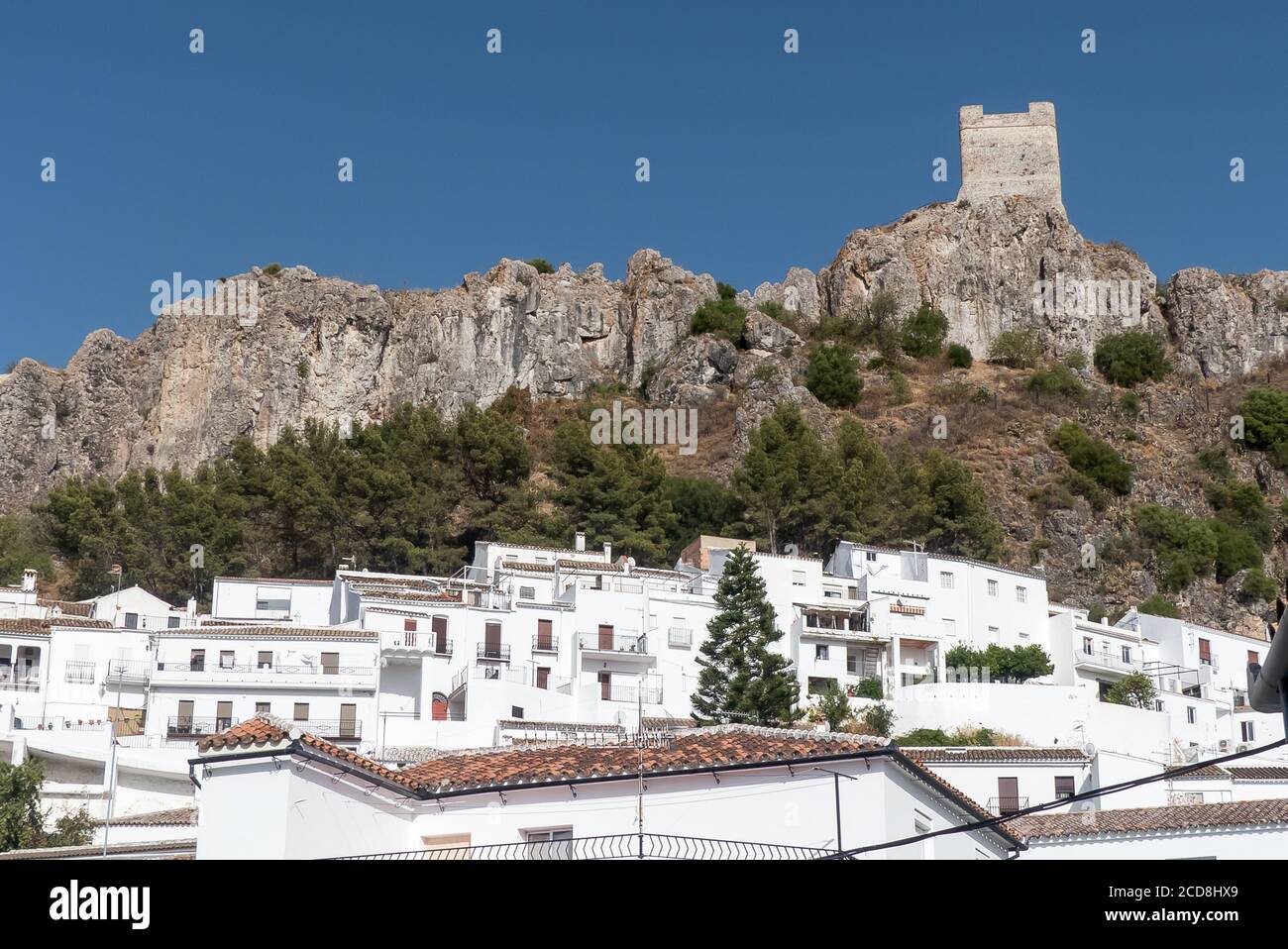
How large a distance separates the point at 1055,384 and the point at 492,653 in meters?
55.4

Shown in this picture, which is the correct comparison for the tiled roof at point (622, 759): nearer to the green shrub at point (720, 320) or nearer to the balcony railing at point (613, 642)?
the balcony railing at point (613, 642)

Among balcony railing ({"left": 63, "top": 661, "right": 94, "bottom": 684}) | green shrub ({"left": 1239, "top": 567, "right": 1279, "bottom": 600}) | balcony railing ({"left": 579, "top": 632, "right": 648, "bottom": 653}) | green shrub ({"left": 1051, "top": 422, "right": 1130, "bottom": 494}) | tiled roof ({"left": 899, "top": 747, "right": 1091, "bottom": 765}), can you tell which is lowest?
tiled roof ({"left": 899, "top": 747, "right": 1091, "bottom": 765})

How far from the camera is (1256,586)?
7612 centimetres

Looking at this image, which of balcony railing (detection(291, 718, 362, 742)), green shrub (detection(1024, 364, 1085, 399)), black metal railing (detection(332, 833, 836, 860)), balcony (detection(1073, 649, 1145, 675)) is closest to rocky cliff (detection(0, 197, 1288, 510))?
green shrub (detection(1024, 364, 1085, 399))

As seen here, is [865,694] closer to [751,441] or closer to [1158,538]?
[751,441]

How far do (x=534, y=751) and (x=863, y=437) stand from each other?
5647 centimetres

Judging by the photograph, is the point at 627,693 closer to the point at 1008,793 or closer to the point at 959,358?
the point at 1008,793

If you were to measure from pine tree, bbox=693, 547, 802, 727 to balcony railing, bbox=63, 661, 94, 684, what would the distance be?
58.6ft

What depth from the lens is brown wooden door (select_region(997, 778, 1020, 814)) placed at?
3962 centimetres

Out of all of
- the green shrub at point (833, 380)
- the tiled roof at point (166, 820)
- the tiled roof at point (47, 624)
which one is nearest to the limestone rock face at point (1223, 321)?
the green shrub at point (833, 380)

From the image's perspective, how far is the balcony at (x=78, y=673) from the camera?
4800 centimetres

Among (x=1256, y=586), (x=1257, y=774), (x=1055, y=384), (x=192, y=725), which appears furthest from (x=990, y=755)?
(x=1055, y=384)

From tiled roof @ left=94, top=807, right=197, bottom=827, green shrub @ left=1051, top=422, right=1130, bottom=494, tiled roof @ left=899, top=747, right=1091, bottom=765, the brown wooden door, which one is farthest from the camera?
green shrub @ left=1051, top=422, right=1130, bottom=494

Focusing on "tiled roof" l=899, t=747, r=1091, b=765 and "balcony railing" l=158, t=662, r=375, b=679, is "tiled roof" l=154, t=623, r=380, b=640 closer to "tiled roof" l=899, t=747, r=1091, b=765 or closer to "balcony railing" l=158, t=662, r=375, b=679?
"balcony railing" l=158, t=662, r=375, b=679
